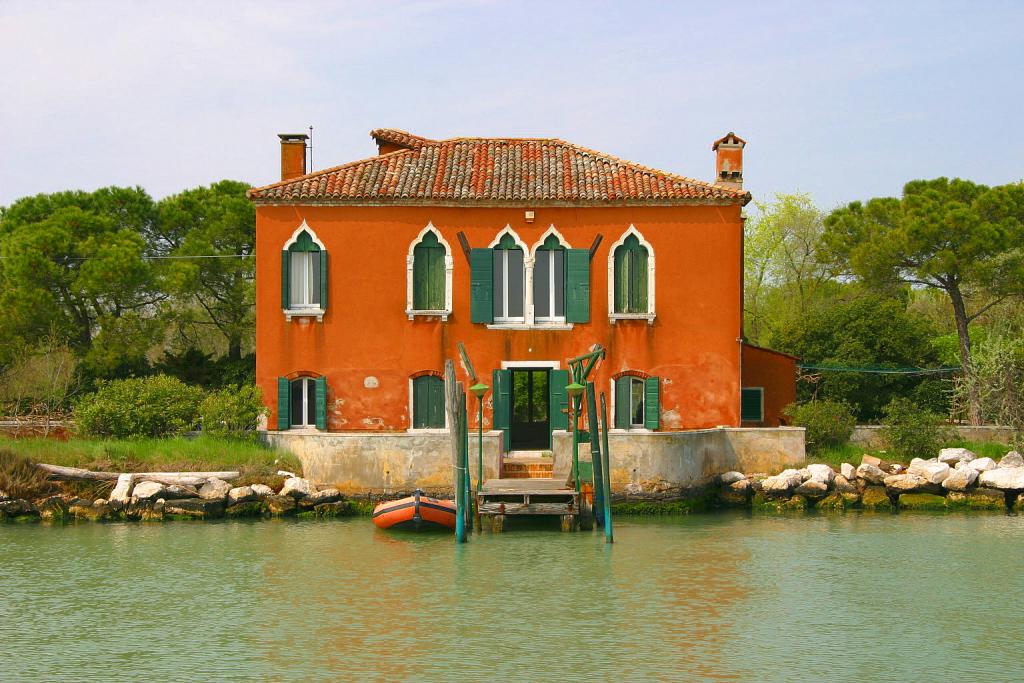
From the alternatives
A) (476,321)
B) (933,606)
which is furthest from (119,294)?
(933,606)

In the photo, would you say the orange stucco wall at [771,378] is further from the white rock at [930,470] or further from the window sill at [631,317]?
the white rock at [930,470]

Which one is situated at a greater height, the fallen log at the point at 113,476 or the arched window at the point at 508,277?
the arched window at the point at 508,277

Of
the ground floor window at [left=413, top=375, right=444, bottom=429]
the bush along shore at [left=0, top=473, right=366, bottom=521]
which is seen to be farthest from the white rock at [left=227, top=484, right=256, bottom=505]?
the ground floor window at [left=413, top=375, right=444, bottom=429]

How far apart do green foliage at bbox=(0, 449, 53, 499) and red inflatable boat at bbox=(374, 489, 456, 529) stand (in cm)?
672

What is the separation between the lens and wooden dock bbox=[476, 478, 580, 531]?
21844 millimetres

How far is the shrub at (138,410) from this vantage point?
84.8 feet

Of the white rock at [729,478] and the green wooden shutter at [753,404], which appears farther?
the green wooden shutter at [753,404]

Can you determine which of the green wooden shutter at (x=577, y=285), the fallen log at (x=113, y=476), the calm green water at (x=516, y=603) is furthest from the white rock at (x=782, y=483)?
the fallen log at (x=113, y=476)

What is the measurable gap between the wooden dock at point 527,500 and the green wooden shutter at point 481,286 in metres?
4.93

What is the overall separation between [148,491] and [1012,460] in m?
17.7

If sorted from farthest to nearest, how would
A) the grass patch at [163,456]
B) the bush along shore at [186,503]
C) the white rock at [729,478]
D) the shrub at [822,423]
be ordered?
1. the shrub at [822,423]
2. the white rock at [729,478]
3. the grass patch at [163,456]
4. the bush along shore at [186,503]

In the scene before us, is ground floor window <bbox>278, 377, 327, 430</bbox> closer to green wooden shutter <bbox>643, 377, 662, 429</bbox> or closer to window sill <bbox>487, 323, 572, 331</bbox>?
window sill <bbox>487, 323, 572, 331</bbox>

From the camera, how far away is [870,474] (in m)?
25.6

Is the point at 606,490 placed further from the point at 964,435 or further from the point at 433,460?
the point at 964,435
